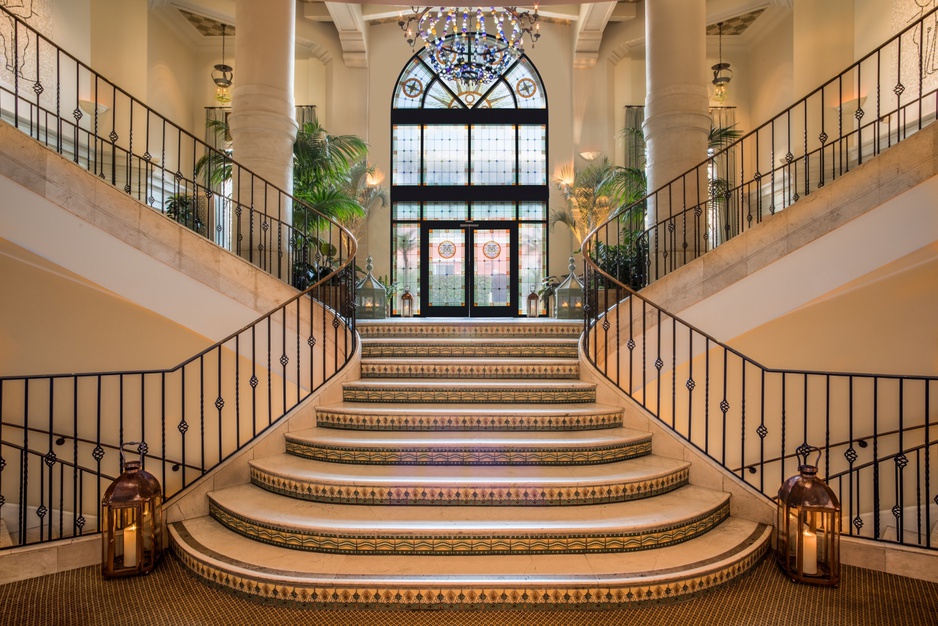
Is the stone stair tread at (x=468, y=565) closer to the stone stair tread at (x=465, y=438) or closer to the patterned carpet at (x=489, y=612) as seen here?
the patterned carpet at (x=489, y=612)

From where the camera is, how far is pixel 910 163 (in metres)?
4.46

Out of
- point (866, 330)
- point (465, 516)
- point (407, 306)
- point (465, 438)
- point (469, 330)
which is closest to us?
point (465, 516)

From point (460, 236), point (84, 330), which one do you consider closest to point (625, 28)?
point (460, 236)

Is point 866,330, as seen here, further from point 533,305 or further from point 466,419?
point 533,305

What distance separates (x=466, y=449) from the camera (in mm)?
4129

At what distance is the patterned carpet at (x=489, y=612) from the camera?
2.90m

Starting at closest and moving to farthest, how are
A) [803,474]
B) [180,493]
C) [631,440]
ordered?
[803,474], [180,493], [631,440]

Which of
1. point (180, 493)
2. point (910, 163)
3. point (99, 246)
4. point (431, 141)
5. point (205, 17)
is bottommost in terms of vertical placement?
point (180, 493)

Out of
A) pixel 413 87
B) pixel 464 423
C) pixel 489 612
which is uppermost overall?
pixel 413 87

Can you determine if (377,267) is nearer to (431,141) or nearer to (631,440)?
(431,141)

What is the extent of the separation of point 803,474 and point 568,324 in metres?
3.42

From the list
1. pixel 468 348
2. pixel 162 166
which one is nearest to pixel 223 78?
pixel 162 166

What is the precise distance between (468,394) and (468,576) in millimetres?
2134

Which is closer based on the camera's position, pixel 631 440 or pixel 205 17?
pixel 631 440
